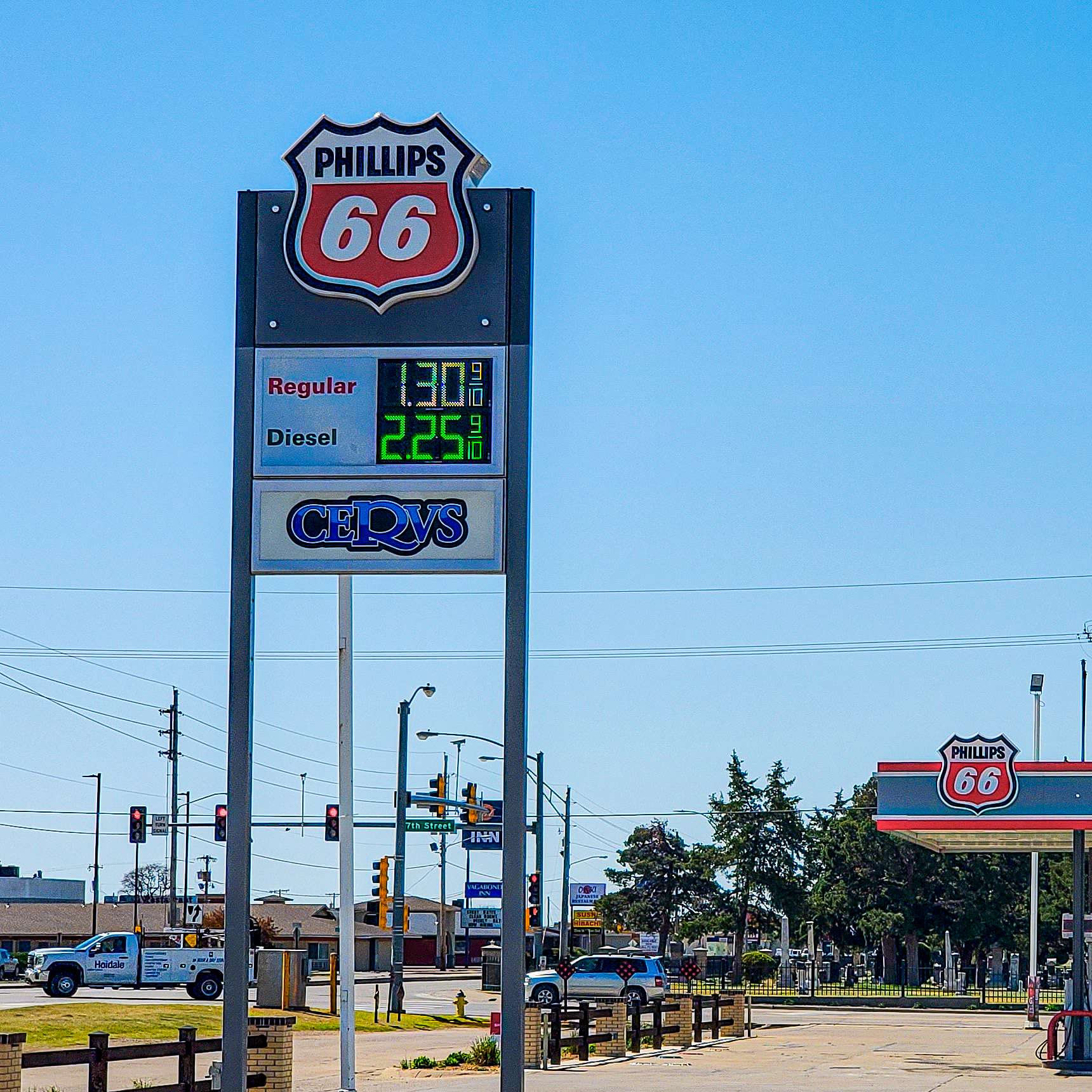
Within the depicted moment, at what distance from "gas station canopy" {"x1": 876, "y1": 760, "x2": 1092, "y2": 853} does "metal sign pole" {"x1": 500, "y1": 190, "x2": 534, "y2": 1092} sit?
1794 cm

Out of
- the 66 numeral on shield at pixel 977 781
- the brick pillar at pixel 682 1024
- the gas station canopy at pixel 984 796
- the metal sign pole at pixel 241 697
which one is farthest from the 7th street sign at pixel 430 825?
the metal sign pole at pixel 241 697

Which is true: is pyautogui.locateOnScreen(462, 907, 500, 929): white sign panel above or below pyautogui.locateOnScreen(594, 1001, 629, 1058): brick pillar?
below

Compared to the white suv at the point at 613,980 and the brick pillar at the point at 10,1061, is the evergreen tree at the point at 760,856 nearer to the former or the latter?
the white suv at the point at 613,980

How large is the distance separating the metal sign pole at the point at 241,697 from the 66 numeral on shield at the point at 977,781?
19182 millimetres

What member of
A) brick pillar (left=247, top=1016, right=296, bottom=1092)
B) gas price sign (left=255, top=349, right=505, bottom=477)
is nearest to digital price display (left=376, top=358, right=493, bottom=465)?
gas price sign (left=255, top=349, right=505, bottom=477)

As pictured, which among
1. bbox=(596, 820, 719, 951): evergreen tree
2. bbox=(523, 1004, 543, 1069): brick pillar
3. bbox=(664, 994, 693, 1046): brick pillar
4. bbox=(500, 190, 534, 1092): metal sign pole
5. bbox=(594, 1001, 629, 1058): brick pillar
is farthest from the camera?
bbox=(596, 820, 719, 951): evergreen tree

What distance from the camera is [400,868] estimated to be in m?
44.0

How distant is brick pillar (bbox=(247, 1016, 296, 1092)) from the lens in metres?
17.7

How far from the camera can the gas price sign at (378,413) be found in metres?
12.8

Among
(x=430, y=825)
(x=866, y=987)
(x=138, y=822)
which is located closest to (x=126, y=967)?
(x=138, y=822)

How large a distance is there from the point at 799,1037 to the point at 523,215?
29.1 meters

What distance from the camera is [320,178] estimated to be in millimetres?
13203

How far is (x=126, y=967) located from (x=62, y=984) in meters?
2.07

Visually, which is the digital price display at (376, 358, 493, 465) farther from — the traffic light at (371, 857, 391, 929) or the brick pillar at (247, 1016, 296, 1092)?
the traffic light at (371, 857, 391, 929)
